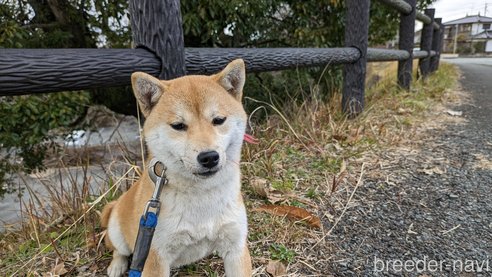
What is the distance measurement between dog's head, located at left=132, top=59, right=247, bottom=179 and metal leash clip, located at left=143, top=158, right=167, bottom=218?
0.10ft

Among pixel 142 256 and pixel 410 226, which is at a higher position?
pixel 142 256

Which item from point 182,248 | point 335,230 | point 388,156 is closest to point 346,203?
point 335,230

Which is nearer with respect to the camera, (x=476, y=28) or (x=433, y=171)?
(x=433, y=171)

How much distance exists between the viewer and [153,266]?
1282 millimetres

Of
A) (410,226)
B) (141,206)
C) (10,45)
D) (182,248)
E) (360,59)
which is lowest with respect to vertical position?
(410,226)

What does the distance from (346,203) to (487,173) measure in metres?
1.14

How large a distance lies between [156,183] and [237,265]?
0.45 meters

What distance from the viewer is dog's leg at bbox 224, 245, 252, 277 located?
1342 mm

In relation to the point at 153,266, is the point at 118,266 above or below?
below

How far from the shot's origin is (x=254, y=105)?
15.1 ft

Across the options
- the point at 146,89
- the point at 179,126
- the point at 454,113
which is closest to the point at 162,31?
the point at 146,89

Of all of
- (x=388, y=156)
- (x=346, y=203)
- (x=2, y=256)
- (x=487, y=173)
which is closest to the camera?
(x=2, y=256)

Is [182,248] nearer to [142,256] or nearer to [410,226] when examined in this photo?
[142,256]

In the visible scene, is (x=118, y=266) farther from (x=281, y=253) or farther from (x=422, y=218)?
(x=422, y=218)
